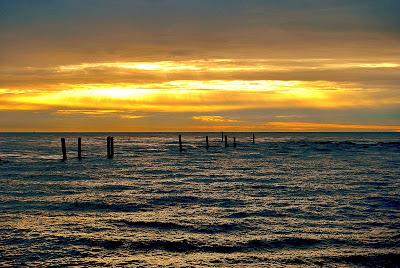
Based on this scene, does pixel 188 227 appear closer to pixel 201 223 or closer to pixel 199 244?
pixel 201 223

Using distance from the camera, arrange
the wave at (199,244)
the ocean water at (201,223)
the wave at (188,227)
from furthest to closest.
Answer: the wave at (188,227) < the wave at (199,244) < the ocean water at (201,223)

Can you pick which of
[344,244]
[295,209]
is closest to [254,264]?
[344,244]

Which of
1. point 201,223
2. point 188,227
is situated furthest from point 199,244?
point 201,223

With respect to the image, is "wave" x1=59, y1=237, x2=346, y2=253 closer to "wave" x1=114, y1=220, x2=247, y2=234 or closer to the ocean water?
the ocean water

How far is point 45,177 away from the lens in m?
27.8

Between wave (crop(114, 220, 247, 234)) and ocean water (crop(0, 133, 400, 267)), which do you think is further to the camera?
wave (crop(114, 220, 247, 234))

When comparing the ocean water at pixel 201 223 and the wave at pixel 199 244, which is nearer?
the ocean water at pixel 201 223

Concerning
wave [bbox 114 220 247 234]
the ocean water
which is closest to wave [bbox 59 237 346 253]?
the ocean water

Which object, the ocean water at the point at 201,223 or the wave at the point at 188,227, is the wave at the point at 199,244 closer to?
the ocean water at the point at 201,223

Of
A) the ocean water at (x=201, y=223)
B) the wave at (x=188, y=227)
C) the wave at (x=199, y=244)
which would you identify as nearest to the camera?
the ocean water at (x=201, y=223)

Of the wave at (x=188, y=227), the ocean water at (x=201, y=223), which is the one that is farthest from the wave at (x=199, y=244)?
the wave at (x=188, y=227)

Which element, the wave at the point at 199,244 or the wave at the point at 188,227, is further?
the wave at the point at 188,227

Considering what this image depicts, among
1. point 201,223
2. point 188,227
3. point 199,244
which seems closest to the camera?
point 199,244

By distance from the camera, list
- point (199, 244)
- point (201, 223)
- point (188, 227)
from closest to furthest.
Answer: point (199, 244) < point (188, 227) < point (201, 223)
